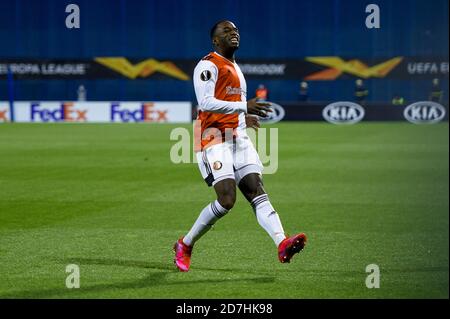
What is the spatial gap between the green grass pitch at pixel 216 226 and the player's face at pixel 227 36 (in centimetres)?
214

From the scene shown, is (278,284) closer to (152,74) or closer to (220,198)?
(220,198)

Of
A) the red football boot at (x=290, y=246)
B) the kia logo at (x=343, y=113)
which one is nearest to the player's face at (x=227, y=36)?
the red football boot at (x=290, y=246)

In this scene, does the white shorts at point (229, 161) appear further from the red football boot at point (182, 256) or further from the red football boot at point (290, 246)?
the red football boot at point (290, 246)

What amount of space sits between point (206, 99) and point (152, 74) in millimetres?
36811

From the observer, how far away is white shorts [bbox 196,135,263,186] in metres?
8.70

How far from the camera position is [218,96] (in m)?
8.75

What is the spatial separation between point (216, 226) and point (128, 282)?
155 inches

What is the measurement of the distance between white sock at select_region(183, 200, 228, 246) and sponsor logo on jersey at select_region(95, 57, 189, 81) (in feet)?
119

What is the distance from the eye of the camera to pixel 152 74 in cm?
4506

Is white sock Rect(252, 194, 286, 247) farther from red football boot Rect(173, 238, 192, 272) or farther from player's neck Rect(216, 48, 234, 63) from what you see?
player's neck Rect(216, 48, 234, 63)

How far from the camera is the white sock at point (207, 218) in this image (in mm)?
8727

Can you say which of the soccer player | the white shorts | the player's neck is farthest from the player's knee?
the player's neck

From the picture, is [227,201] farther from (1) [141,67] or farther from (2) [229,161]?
(1) [141,67]

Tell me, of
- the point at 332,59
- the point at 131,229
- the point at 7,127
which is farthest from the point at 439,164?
the point at 332,59
